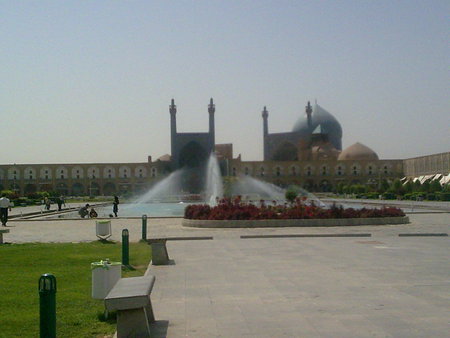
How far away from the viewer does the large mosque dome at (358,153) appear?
243 feet

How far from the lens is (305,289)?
21.7 feet

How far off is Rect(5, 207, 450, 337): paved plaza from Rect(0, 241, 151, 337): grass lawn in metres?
0.58

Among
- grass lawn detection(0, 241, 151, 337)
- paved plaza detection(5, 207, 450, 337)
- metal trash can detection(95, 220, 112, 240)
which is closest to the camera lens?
paved plaza detection(5, 207, 450, 337)

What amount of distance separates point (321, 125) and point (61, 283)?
75438 millimetres

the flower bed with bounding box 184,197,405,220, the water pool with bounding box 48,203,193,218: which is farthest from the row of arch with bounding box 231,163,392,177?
the flower bed with bounding box 184,197,405,220

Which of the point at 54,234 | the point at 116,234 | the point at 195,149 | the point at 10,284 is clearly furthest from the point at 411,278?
the point at 195,149

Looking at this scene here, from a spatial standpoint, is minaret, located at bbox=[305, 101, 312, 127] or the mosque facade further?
minaret, located at bbox=[305, 101, 312, 127]

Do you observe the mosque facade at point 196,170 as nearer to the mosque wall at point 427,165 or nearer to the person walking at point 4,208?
the mosque wall at point 427,165

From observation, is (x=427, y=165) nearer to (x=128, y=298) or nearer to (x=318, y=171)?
(x=318, y=171)

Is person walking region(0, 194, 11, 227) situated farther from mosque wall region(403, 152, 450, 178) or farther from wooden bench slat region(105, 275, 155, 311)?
mosque wall region(403, 152, 450, 178)

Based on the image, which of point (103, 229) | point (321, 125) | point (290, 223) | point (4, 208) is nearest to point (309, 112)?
point (321, 125)

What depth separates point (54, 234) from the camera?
1563 centimetres

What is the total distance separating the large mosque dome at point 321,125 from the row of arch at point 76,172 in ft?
66.0

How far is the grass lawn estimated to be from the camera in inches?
200
